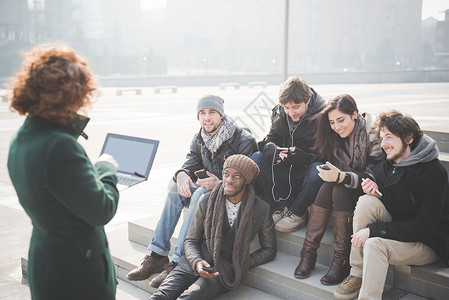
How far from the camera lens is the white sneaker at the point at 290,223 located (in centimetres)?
436

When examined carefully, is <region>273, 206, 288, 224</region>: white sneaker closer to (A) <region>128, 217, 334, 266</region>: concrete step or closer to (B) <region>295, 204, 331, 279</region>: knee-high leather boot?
(A) <region>128, 217, 334, 266</region>: concrete step

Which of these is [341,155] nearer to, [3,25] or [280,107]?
[280,107]

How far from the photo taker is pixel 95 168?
7.44ft

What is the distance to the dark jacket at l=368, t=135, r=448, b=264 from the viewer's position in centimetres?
336

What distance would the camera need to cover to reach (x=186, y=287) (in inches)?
155

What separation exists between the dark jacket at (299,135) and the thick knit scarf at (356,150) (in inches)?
15.4

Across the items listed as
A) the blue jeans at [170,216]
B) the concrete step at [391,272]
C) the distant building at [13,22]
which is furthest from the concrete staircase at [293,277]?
the distant building at [13,22]

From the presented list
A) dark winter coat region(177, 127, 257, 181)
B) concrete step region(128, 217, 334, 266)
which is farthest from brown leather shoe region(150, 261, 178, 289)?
dark winter coat region(177, 127, 257, 181)

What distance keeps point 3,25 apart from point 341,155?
6426 centimetres

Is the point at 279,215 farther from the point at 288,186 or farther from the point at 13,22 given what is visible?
the point at 13,22

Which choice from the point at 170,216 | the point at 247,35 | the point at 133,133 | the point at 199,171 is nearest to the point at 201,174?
the point at 199,171

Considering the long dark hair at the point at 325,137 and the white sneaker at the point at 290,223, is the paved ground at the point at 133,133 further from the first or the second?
the long dark hair at the point at 325,137

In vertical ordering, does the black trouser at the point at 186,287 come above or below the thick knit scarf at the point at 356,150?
below

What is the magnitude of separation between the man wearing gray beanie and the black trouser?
32cm
